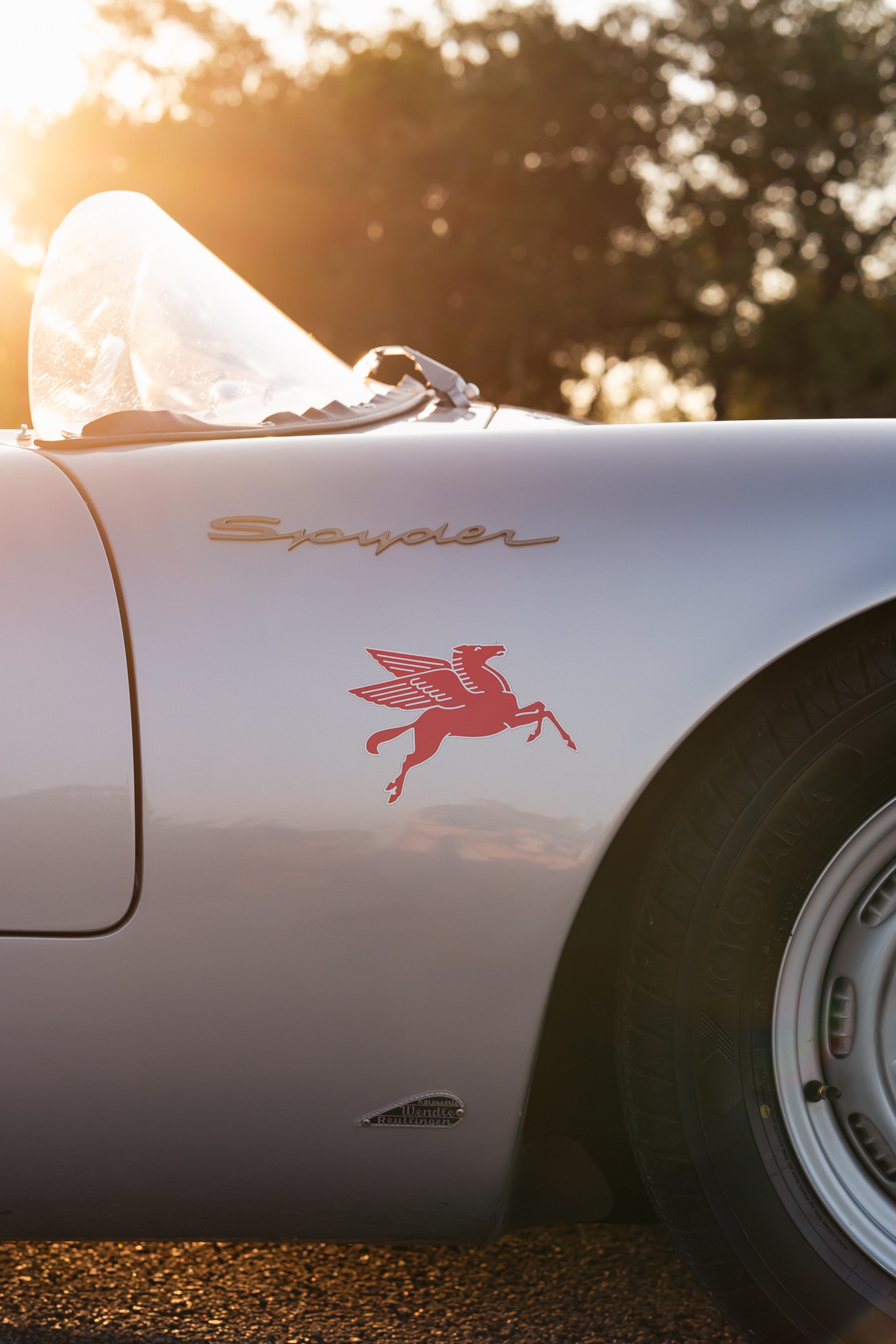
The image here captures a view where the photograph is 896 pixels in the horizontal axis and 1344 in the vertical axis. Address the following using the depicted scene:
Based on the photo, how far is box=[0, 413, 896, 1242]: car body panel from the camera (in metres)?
1.26

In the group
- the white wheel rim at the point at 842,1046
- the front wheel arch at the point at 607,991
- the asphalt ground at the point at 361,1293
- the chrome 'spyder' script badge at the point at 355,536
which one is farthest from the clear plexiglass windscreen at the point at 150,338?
the asphalt ground at the point at 361,1293

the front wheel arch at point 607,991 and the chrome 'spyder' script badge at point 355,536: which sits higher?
the chrome 'spyder' script badge at point 355,536

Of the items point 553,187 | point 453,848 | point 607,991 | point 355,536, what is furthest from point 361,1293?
point 553,187

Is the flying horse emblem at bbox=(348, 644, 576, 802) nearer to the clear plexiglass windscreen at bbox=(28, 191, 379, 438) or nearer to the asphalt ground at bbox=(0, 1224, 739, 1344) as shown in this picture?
the clear plexiglass windscreen at bbox=(28, 191, 379, 438)

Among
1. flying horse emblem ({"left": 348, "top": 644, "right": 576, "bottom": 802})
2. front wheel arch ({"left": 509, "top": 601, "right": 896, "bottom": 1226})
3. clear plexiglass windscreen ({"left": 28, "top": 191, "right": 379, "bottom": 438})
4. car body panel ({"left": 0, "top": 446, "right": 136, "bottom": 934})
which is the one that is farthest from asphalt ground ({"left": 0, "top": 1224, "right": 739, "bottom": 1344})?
clear plexiglass windscreen ({"left": 28, "top": 191, "right": 379, "bottom": 438})

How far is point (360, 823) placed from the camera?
125cm

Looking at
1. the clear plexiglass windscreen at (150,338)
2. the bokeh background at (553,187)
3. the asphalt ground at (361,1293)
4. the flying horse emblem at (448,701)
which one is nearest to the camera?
the flying horse emblem at (448,701)

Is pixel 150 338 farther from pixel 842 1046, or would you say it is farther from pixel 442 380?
pixel 842 1046

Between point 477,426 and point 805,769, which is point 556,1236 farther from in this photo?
point 477,426

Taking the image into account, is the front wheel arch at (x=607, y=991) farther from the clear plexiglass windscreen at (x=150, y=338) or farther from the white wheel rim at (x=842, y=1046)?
the clear plexiglass windscreen at (x=150, y=338)

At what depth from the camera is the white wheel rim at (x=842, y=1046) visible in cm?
131

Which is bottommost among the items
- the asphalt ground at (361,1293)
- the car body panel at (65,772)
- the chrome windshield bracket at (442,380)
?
the asphalt ground at (361,1293)

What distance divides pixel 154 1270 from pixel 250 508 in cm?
103

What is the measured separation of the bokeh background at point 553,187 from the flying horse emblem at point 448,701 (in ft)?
65.1
